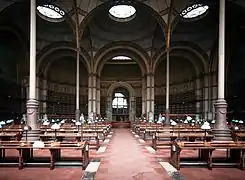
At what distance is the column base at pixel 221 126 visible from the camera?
11.8 m

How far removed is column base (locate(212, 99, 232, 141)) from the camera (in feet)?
38.8

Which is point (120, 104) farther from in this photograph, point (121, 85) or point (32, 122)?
point (32, 122)

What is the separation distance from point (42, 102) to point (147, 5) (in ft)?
53.7

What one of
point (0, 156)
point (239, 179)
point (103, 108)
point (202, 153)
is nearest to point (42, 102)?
point (103, 108)

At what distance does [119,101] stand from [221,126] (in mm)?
30634

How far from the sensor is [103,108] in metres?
39.1

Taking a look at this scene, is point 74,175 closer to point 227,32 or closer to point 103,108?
point 227,32

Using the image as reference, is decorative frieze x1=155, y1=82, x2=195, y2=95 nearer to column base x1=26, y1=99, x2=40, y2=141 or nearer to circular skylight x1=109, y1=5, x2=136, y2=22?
circular skylight x1=109, y1=5, x2=136, y2=22

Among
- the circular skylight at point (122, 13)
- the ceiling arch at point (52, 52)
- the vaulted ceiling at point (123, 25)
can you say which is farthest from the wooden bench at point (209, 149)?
the circular skylight at point (122, 13)

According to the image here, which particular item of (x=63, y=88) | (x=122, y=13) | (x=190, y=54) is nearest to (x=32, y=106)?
(x=122, y=13)

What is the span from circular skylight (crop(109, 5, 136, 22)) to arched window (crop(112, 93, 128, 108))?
13777 millimetres

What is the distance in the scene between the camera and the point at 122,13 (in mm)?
31703

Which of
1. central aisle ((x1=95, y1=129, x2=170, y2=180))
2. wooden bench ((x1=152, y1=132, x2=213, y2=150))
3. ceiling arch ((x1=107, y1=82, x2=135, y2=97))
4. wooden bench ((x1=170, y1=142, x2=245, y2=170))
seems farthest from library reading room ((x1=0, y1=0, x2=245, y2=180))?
wooden bench ((x1=170, y1=142, x2=245, y2=170))

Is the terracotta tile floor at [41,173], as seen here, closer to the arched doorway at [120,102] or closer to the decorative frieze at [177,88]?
the decorative frieze at [177,88]
